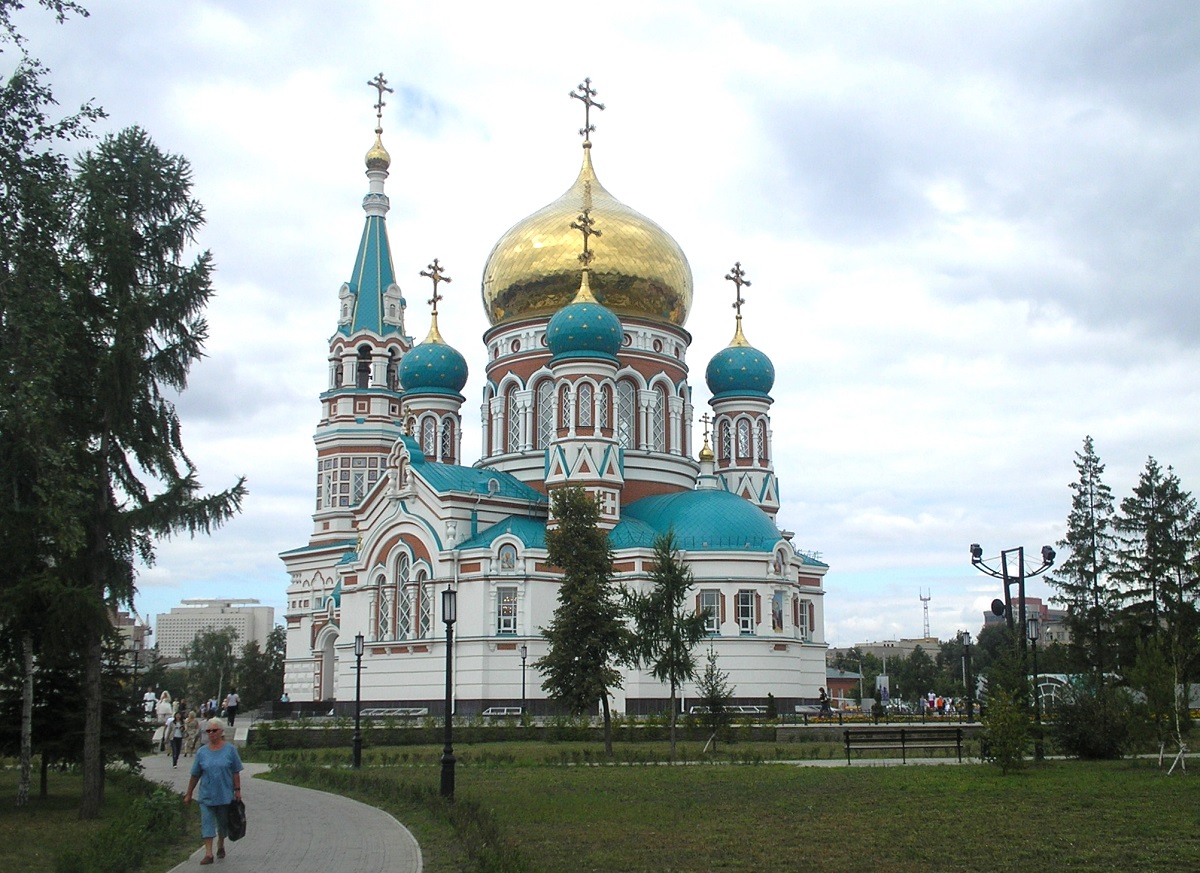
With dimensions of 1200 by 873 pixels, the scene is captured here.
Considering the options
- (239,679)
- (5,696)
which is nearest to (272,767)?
(5,696)

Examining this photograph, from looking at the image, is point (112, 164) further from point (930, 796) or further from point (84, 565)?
point (930, 796)

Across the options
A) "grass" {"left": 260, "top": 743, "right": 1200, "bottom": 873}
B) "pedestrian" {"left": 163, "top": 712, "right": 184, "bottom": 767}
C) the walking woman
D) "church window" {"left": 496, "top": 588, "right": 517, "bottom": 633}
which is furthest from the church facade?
Result: the walking woman

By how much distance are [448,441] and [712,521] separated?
39.6 ft

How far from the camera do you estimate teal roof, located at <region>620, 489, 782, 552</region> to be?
3816 cm

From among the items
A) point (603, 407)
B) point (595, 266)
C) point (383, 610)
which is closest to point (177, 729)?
point (383, 610)

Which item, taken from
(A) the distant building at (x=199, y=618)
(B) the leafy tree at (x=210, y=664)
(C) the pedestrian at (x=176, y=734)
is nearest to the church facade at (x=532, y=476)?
(C) the pedestrian at (x=176, y=734)

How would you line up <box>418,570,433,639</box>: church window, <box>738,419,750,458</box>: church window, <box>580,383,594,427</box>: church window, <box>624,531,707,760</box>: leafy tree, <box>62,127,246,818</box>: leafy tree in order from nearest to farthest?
<box>62,127,246,818</box>: leafy tree, <box>624,531,707,760</box>: leafy tree, <box>418,570,433,639</box>: church window, <box>580,383,594,427</box>: church window, <box>738,419,750,458</box>: church window

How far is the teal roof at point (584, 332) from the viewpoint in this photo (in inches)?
1577

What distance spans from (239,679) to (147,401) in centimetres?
5141

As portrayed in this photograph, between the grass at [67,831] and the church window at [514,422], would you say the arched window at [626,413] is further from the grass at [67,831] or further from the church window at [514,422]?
the grass at [67,831]

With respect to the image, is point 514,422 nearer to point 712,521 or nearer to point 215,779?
point 712,521

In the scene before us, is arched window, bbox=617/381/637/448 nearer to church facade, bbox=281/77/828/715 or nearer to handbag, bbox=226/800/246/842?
church facade, bbox=281/77/828/715

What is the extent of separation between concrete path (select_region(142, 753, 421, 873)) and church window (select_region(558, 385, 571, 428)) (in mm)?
21870

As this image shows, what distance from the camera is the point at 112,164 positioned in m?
16.9
